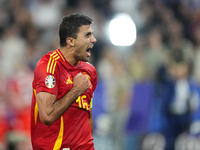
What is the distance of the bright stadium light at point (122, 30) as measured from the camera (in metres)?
9.88

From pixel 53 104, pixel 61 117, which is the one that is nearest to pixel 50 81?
pixel 53 104

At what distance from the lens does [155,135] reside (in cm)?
838

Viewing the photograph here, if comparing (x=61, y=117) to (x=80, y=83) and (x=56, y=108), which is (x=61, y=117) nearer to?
(x=56, y=108)

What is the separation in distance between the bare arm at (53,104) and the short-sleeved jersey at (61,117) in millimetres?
91

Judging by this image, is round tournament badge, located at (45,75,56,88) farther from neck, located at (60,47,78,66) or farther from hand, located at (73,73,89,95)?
neck, located at (60,47,78,66)

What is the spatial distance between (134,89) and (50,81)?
16.1 feet

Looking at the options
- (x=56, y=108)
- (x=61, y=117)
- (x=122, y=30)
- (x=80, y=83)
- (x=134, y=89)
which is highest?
(x=122, y=30)

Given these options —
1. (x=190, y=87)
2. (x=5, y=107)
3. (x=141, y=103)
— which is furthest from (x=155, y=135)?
(x=5, y=107)

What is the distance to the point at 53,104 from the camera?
12.4 ft

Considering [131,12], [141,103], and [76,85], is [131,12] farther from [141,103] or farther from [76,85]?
[76,85]

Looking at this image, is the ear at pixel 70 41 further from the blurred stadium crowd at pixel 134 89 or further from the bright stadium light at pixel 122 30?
the bright stadium light at pixel 122 30

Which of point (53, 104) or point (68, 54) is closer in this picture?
point (53, 104)

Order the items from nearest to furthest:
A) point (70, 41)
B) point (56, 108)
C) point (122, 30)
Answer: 1. point (56, 108)
2. point (70, 41)
3. point (122, 30)

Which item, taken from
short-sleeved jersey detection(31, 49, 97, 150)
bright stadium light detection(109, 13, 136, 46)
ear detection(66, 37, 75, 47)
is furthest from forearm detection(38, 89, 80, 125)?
bright stadium light detection(109, 13, 136, 46)
